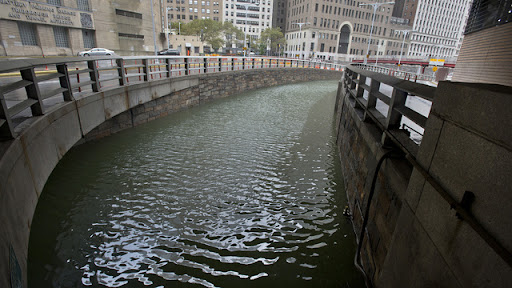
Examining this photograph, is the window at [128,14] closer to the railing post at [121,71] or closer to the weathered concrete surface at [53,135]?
the weathered concrete surface at [53,135]

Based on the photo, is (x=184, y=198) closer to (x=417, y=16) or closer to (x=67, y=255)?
(x=67, y=255)

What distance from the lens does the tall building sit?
357ft

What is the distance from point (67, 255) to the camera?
4480 mm

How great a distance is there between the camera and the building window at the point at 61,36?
119ft

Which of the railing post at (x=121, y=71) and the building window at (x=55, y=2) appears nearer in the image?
the railing post at (x=121, y=71)

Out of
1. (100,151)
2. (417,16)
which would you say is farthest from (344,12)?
(100,151)

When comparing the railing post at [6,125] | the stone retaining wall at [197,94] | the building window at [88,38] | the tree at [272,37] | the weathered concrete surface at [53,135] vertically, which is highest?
the tree at [272,37]

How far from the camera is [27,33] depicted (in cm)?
3334

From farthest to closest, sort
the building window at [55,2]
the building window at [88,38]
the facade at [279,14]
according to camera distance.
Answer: the facade at [279,14]
the building window at [88,38]
the building window at [55,2]

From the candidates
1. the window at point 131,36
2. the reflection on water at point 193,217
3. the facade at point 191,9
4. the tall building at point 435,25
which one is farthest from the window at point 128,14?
the tall building at point 435,25

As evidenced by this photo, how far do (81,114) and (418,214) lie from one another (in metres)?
7.38

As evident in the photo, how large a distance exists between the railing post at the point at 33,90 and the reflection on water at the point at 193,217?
2005 mm

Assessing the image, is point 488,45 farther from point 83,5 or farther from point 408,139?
point 83,5

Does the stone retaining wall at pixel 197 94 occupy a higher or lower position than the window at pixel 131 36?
lower
